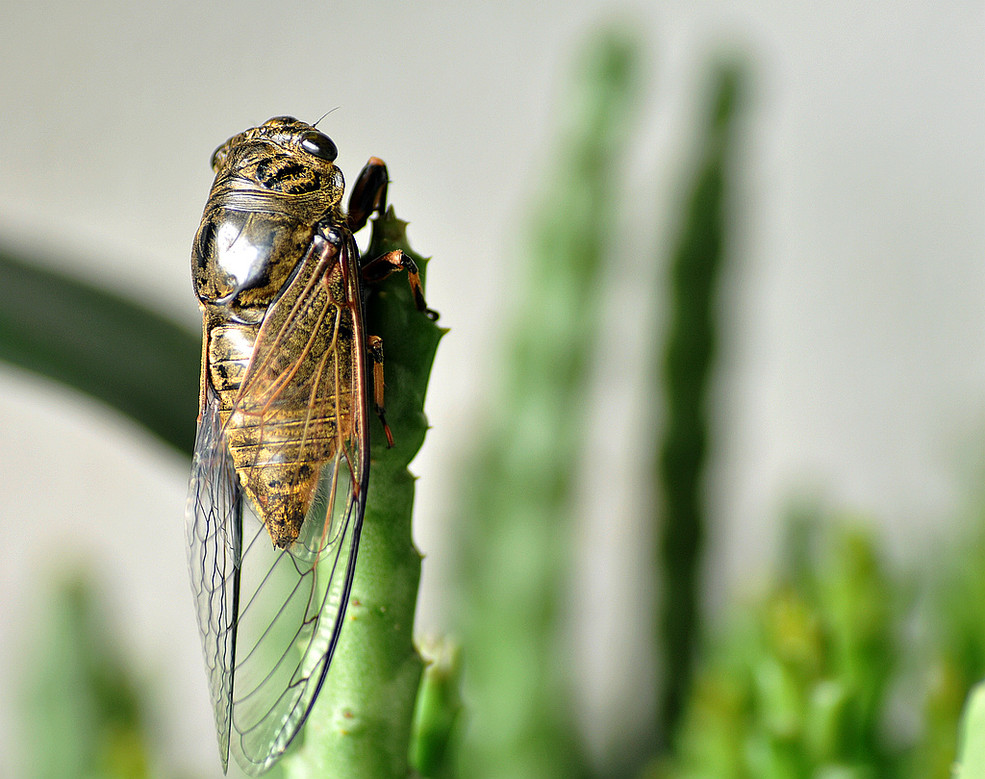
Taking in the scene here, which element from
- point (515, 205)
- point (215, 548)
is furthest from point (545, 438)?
point (515, 205)

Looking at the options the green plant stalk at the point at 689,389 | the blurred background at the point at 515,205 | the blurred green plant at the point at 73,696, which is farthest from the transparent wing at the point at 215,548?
the blurred background at the point at 515,205

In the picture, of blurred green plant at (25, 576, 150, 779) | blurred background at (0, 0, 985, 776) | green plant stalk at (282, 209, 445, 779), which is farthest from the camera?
blurred background at (0, 0, 985, 776)

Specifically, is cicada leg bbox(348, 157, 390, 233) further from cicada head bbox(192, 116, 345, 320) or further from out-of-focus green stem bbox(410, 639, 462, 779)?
out-of-focus green stem bbox(410, 639, 462, 779)

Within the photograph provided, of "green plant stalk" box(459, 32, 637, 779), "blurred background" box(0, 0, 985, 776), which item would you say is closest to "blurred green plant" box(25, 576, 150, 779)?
"green plant stalk" box(459, 32, 637, 779)

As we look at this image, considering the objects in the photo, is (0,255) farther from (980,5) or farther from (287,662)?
(980,5)

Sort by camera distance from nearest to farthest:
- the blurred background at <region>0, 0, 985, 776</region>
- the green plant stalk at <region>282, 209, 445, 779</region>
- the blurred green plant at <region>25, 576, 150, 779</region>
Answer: the green plant stalk at <region>282, 209, 445, 779</region> < the blurred green plant at <region>25, 576, 150, 779</region> < the blurred background at <region>0, 0, 985, 776</region>

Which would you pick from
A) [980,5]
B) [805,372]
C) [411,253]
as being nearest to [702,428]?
[411,253]

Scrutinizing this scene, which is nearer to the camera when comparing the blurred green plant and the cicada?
the cicada
